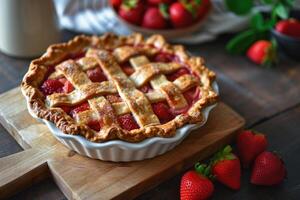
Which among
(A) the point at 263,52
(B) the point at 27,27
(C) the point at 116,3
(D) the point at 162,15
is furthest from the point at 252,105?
(B) the point at 27,27

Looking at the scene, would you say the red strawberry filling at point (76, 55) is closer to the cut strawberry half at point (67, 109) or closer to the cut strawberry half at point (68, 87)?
the cut strawberry half at point (68, 87)

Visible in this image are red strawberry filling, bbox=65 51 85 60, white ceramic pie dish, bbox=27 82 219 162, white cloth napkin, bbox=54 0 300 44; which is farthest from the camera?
white cloth napkin, bbox=54 0 300 44

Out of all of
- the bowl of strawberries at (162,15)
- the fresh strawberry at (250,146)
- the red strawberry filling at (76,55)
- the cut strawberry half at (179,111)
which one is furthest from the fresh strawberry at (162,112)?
the bowl of strawberries at (162,15)

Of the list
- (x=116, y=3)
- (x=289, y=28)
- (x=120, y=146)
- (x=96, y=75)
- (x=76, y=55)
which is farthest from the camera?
(x=116, y=3)

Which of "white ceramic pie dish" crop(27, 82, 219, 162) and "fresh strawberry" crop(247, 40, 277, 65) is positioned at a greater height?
"white ceramic pie dish" crop(27, 82, 219, 162)

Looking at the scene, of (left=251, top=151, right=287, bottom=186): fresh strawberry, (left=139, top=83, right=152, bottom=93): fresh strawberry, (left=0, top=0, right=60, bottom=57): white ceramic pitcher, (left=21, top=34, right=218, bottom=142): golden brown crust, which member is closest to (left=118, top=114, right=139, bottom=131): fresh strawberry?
(left=21, top=34, right=218, bottom=142): golden brown crust

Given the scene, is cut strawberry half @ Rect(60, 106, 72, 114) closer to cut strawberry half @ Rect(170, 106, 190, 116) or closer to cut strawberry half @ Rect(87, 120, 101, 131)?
cut strawberry half @ Rect(87, 120, 101, 131)

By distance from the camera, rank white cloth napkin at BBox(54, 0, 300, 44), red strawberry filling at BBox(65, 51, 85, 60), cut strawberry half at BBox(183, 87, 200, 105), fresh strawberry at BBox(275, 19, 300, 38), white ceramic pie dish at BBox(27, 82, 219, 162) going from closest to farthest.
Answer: white ceramic pie dish at BBox(27, 82, 219, 162) → cut strawberry half at BBox(183, 87, 200, 105) → red strawberry filling at BBox(65, 51, 85, 60) → fresh strawberry at BBox(275, 19, 300, 38) → white cloth napkin at BBox(54, 0, 300, 44)

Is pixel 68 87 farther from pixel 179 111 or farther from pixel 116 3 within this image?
pixel 116 3

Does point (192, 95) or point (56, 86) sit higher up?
point (56, 86)
